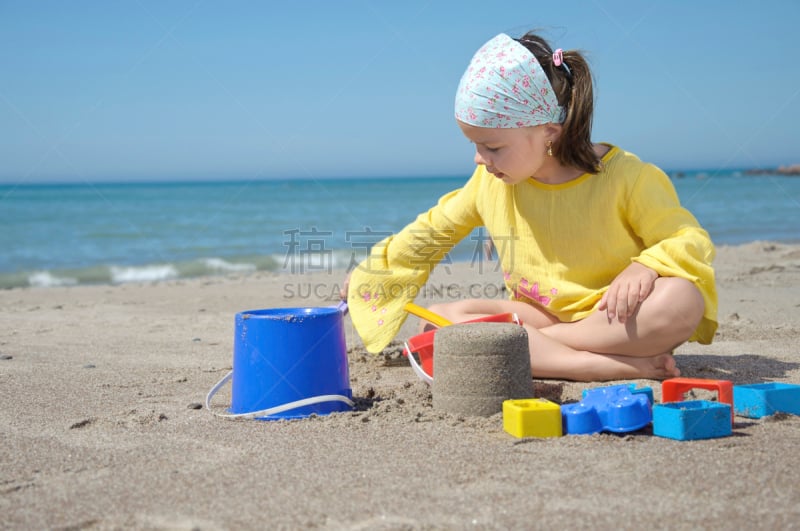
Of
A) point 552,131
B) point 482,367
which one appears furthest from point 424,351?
point 552,131

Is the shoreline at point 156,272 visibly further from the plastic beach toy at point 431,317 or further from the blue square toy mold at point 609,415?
the blue square toy mold at point 609,415

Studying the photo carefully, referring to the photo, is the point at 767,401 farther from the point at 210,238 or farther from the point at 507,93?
the point at 210,238

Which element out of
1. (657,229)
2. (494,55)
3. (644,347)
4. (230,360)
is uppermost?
(494,55)

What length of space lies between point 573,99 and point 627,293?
70 cm

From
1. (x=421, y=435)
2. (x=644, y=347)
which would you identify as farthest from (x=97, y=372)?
(x=644, y=347)

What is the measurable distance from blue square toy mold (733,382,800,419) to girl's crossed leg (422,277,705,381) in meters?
0.39

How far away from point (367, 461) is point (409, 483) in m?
0.20

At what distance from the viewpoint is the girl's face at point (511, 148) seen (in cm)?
251

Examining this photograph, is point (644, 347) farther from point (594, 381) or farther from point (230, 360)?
point (230, 360)

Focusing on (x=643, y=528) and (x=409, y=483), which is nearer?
(x=643, y=528)

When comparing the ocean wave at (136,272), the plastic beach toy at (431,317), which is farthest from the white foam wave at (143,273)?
the plastic beach toy at (431,317)

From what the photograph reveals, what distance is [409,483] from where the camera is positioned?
5.39ft

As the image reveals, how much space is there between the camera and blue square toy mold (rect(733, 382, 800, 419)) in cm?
209

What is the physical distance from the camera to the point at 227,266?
8742mm
